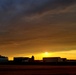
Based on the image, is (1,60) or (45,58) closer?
(1,60)

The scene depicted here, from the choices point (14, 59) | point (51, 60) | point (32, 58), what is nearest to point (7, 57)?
point (14, 59)

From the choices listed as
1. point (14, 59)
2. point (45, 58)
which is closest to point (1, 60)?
point (14, 59)

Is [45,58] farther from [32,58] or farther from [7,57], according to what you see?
[7,57]

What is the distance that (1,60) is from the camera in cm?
9488

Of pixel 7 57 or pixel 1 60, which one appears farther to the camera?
pixel 7 57

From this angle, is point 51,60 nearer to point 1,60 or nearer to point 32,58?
point 32,58

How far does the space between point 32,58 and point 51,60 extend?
771 centimetres

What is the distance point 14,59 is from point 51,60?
15.1m

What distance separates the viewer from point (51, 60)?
97250mm

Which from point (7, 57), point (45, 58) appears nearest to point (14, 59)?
point (7, 57)

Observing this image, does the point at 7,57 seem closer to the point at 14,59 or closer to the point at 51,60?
the point at 14,59

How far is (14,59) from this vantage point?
102 m

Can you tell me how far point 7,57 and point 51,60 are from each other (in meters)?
19.8

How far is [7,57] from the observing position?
10631 cm
